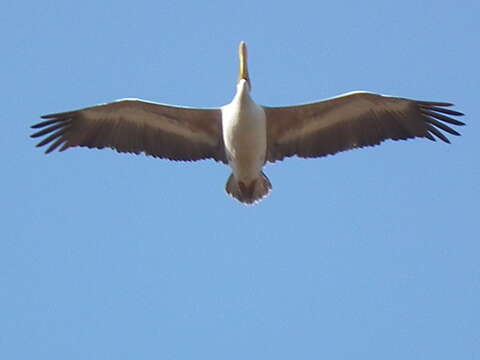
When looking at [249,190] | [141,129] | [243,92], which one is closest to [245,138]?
[243,92]

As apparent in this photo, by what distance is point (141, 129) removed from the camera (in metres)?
10.6

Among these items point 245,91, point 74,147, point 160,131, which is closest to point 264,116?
point 245,91

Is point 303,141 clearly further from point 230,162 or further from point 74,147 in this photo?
point 74,147

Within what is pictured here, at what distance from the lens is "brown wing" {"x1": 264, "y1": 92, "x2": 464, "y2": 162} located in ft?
35.0

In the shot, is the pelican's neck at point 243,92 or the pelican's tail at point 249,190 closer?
the pelican's neck at point 243,92

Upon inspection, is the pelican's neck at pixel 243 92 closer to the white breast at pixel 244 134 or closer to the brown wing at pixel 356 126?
the white breast at pixel 244 134

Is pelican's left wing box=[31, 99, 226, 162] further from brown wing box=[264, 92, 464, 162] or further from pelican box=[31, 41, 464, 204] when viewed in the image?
brown wing box=[264, 92, 464, 162]

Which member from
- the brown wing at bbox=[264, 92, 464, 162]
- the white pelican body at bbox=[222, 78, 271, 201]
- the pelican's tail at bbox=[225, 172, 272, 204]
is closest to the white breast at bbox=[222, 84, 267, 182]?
the white pelican body at bbox=[222, 78, 271, 201]

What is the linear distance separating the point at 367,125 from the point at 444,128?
658 mm

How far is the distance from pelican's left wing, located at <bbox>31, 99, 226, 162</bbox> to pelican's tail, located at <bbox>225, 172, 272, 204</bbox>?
0.76 feet

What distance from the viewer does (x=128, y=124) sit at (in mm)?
10570

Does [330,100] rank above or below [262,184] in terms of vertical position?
above

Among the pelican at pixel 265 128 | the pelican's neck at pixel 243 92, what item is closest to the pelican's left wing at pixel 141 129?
the pelican at pixel 265 128

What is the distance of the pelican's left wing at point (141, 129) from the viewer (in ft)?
34.5
